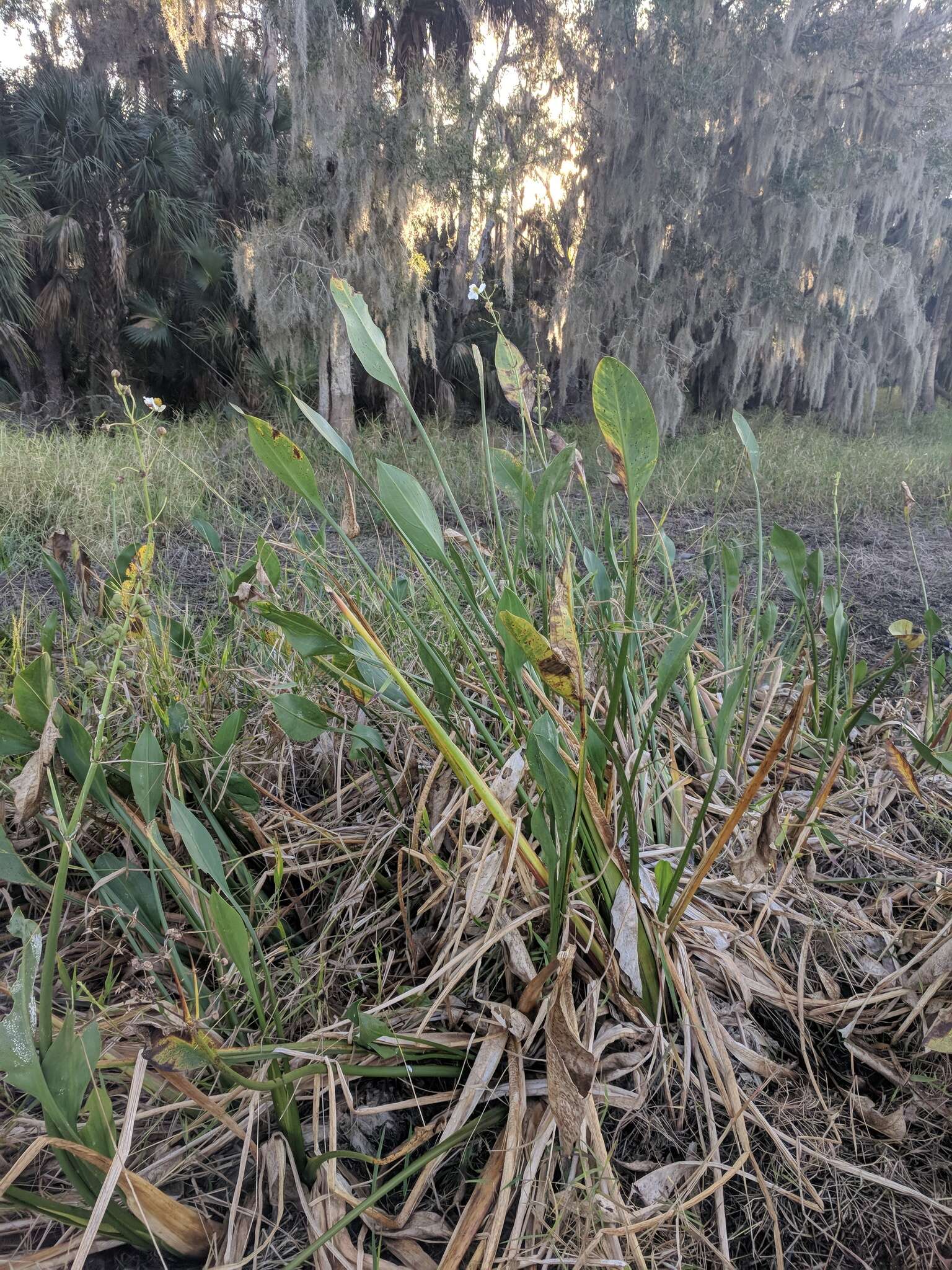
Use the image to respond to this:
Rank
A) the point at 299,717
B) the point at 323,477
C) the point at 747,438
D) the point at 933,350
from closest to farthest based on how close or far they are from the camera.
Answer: the point at 299,717
the point at 747,438
the point at 323,477
the point at 933,350

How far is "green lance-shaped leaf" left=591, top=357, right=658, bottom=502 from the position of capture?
657 mm

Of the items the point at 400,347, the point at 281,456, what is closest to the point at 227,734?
the point at 281,456

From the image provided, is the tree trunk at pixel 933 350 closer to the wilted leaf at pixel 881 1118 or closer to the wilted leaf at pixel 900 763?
the wilted leaf at pixel 900 763

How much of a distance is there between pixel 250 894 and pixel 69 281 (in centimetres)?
938

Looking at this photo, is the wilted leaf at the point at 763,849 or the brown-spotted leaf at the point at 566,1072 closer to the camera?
the brown-spotted leaf at the point at 566,1072

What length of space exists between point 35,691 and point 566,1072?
0.66m

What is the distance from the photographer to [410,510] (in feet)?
2.26

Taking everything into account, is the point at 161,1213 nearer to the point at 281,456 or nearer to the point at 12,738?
the point at 12,738

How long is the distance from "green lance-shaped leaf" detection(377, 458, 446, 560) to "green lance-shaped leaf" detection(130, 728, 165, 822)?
0.36 m

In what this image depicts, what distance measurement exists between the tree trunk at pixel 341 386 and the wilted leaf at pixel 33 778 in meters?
4.90

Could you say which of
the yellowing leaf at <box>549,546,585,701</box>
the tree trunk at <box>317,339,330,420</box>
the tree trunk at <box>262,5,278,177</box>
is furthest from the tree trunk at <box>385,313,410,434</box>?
the yellowing leaf at <box>549,546,585,701</box>

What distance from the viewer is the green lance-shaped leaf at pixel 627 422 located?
0.66 m

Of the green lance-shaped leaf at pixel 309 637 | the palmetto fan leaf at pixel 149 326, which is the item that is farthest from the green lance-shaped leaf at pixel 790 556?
the palmetto fan leaf at pixel 149 326

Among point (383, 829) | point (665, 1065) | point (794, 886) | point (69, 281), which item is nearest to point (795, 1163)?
point (665, 1065)
